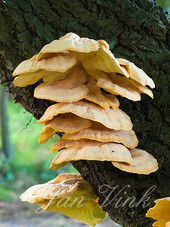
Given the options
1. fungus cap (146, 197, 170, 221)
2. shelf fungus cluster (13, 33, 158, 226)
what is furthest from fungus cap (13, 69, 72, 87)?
fungus cap (146, 197, 170, 221)

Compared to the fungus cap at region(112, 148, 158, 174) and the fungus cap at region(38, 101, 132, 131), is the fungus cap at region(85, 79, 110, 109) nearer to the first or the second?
the fungus cap at region(38, 101, 132, 131)

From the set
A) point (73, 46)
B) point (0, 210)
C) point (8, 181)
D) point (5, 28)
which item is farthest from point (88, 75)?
point (8, 181)

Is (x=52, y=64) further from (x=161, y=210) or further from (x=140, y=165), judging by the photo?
(x=161, y=210)

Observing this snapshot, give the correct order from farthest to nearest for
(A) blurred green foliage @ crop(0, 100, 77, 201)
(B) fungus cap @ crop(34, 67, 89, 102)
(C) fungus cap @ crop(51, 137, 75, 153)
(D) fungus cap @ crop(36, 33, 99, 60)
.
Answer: (A) blurred green foliage @ crop(0, 100, 77, 201) → (C) fungus cap @ crop(51, 137, 75, 153) → (B) fungus cap @ crop(34, 67, 89, 102) → (D) fungus cap @ crop(36, 33, 99, 60)

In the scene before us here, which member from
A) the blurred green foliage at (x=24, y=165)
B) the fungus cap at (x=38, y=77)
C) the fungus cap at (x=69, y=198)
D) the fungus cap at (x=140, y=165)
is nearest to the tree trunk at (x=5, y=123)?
the blurred green foliage at (x=24, y=165)

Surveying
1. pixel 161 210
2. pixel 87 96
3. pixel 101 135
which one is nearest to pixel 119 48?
pixel 87 96

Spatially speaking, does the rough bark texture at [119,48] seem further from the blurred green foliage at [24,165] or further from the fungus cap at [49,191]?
the blurred green foliage at [24,165]

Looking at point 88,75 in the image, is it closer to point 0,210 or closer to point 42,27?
point 42,27
